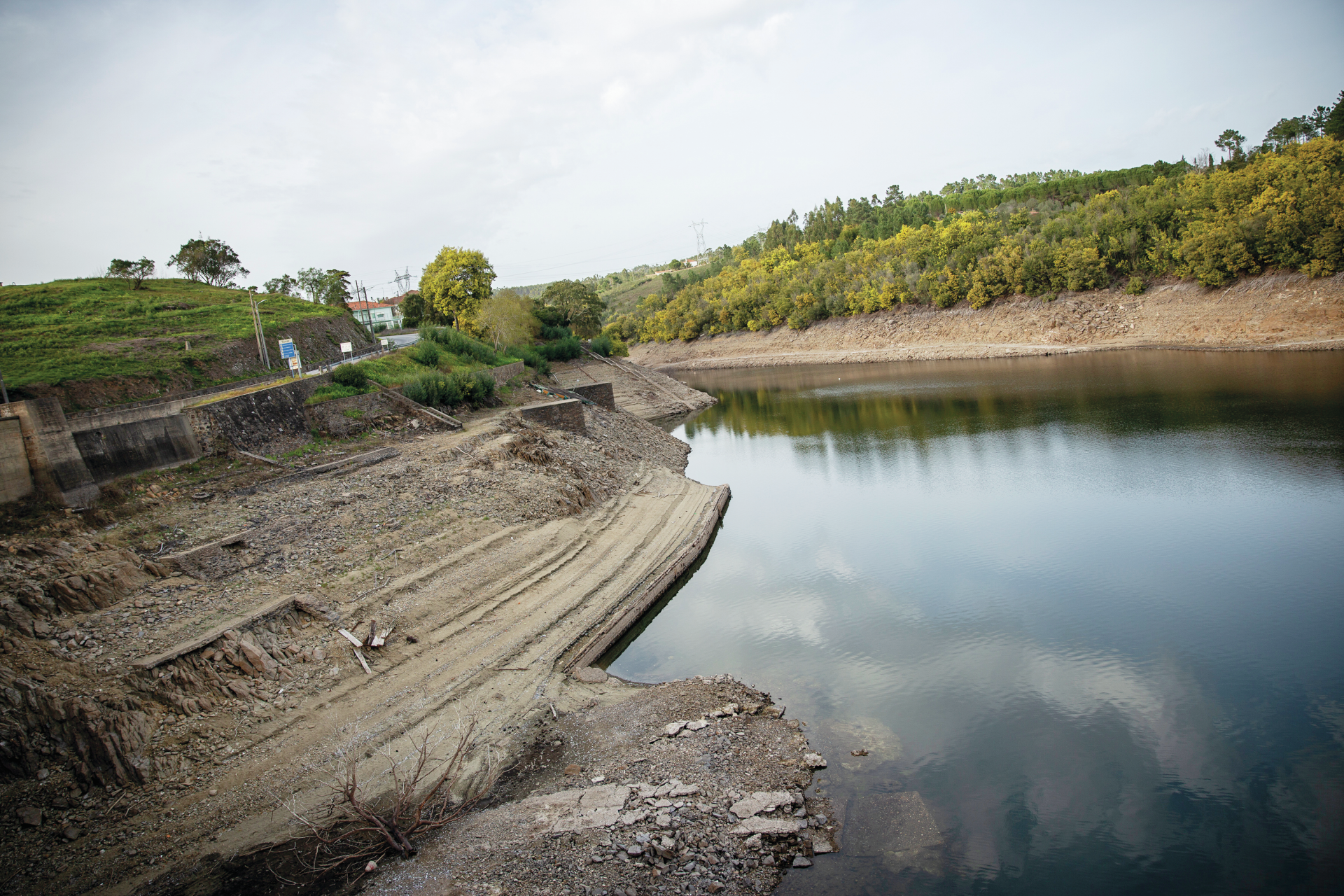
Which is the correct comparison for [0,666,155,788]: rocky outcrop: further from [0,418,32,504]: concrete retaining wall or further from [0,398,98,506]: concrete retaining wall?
[0,398,98,506]: concrete retaining wall

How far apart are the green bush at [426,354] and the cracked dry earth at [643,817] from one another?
84.3 ft

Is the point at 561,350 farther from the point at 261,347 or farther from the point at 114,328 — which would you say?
the point at 114,328

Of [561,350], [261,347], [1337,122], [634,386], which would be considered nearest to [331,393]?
[261,347]

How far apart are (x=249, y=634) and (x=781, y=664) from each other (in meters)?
9.46

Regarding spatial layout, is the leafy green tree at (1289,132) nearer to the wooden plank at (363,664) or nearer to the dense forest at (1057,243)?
the dense forest at (1057,243)

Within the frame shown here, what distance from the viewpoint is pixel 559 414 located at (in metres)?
30.2

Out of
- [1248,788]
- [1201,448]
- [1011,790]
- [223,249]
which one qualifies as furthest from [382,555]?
[223,249]

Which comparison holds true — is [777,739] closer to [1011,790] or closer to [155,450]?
[1011,790]

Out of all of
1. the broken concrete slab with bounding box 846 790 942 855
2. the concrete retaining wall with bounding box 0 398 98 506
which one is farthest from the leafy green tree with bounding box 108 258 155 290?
the broken concrete slab with bounding box 846 790 942 855

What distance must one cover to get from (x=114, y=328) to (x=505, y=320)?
25.5 metres

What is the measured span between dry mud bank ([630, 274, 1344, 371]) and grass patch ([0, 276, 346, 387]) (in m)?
52.6

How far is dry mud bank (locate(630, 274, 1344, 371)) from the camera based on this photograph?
40719mm

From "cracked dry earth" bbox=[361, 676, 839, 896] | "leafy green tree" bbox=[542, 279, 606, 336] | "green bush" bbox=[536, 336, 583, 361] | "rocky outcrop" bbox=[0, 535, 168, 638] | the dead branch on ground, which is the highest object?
"leafy green tree" bbox=[542, 279, 606, 336]

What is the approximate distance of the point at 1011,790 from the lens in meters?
9.19
